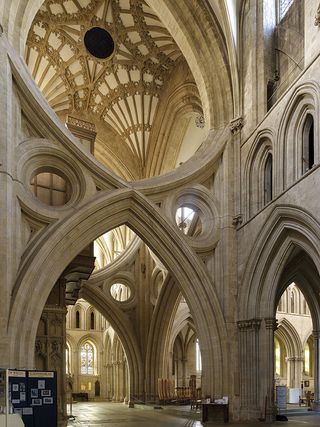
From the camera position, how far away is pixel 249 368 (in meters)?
17.1

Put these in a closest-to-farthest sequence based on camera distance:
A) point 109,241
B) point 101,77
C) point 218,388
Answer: point 218,388, point 101,77, point 109,241

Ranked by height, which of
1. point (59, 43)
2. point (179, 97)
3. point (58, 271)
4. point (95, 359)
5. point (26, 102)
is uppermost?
point (59, 43)

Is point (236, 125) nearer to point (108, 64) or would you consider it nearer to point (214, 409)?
point (214, 409)

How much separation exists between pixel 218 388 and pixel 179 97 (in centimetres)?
1597

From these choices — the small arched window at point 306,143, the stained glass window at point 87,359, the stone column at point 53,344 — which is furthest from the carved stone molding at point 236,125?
the stained glass window at point 87,359

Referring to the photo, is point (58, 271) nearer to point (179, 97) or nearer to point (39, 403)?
point (39, 403)

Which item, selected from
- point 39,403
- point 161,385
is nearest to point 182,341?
point 161,385

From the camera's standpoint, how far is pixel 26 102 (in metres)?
16.6

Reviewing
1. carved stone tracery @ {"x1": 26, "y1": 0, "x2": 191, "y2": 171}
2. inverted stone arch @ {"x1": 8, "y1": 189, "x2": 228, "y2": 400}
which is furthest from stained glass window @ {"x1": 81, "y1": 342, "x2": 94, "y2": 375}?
inverted stone arch @ {"x1": 8, "y1": 189, "x2": 228, "y2": 400}

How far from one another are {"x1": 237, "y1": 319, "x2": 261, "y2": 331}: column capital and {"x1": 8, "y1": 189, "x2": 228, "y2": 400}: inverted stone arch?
652 mm

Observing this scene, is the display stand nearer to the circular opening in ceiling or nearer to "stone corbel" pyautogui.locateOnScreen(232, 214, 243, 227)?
"stone corbel" pyautogui.locateOnScreen(232, 214, 243, 227)

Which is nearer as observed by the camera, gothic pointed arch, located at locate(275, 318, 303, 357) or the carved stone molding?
the carved stone molding

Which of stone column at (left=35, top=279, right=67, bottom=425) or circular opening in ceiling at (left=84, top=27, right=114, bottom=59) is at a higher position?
circular opening in ceiling at (left=84, top=27, right=114, bottom=59)

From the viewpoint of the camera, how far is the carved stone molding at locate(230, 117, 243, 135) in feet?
62.4
